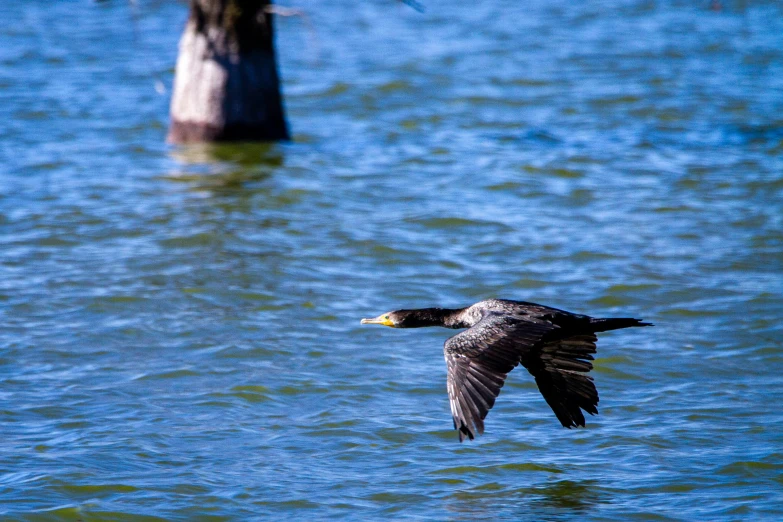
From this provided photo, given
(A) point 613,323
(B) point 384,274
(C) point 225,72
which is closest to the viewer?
(A) point 613,323

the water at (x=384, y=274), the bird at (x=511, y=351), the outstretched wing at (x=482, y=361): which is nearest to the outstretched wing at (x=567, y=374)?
the bird at (x=511, y=351)

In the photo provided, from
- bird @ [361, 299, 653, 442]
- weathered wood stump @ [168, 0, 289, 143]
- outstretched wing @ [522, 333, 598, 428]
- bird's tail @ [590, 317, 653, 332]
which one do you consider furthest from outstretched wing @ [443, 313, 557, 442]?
weathered wood stump @ [168, 0, 289, 143]

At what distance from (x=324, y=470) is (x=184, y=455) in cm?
80

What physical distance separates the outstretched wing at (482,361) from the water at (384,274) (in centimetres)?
67

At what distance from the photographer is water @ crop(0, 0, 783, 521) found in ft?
19.3

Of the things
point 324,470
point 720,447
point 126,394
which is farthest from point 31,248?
point 720,447

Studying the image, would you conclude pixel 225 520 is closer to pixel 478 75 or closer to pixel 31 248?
pixel 31 248

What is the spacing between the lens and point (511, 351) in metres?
5.45

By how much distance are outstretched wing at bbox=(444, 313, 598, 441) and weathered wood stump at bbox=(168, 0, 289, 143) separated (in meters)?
6.66

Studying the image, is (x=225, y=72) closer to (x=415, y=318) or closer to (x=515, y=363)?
(x=415, y=318)

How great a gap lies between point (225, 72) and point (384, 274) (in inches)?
154

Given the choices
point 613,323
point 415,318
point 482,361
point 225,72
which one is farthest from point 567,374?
point 225,72

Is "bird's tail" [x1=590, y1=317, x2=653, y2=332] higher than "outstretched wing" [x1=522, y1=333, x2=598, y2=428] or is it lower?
higher

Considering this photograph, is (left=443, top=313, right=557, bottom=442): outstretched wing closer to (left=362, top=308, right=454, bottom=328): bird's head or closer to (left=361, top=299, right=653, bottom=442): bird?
(left=361, top=299, right=653, bottom=442): bird
